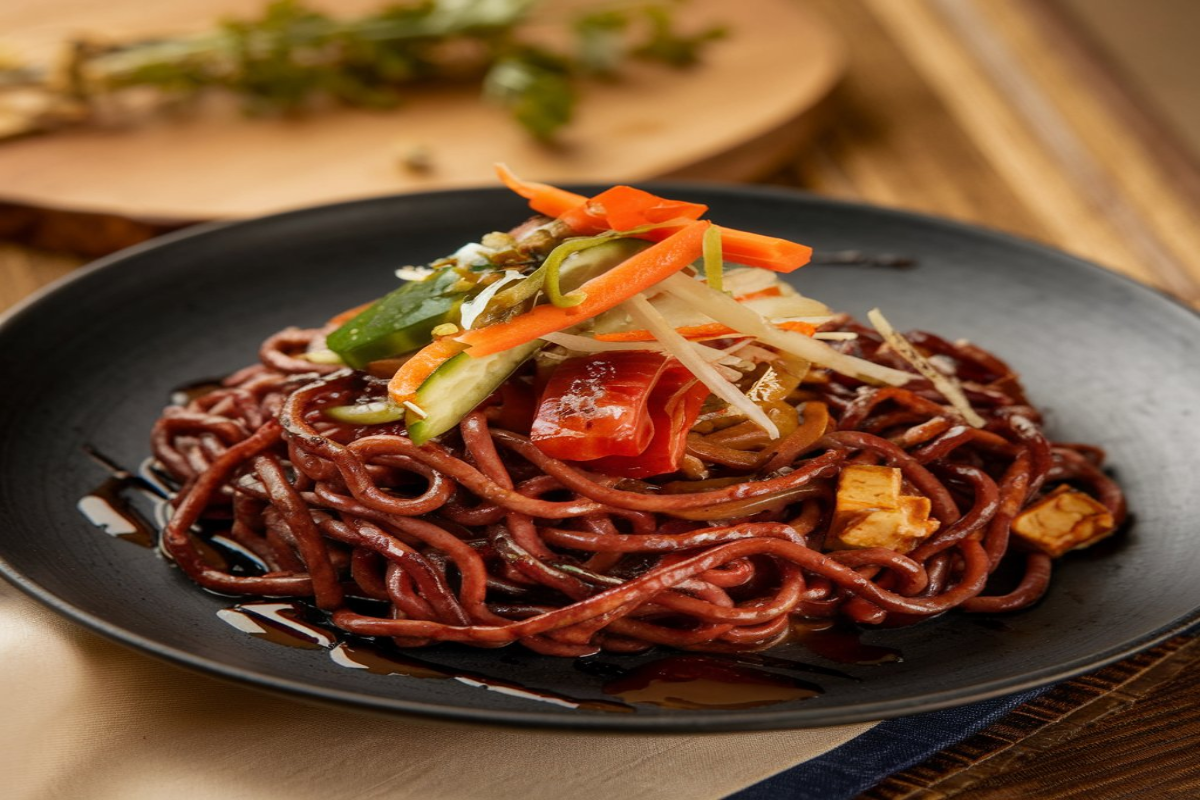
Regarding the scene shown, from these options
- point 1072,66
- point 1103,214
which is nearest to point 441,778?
point 1103,214

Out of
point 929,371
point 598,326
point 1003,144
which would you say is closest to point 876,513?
point 929,371

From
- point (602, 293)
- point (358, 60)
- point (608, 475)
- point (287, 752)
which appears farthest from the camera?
point (358, 60)

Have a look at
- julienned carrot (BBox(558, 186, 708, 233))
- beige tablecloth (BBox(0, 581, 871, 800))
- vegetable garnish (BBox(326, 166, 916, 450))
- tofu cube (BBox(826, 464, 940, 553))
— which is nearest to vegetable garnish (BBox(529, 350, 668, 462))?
vegetable garnish (BBox(326, 166, 916, 450))

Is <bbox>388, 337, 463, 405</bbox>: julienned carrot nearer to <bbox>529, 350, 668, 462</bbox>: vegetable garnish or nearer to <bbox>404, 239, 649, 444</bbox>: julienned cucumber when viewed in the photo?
<bbox>404, 239, 649, 444</bbox>: julienned cucumber

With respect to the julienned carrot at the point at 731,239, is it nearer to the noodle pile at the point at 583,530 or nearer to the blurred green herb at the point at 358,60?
the noodle pile at the point at 583,530

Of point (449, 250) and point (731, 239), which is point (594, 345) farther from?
point (449, 250)

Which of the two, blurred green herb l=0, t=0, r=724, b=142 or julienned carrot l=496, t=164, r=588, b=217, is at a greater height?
julienned carrot l=496, t=164, r=588, b=217
